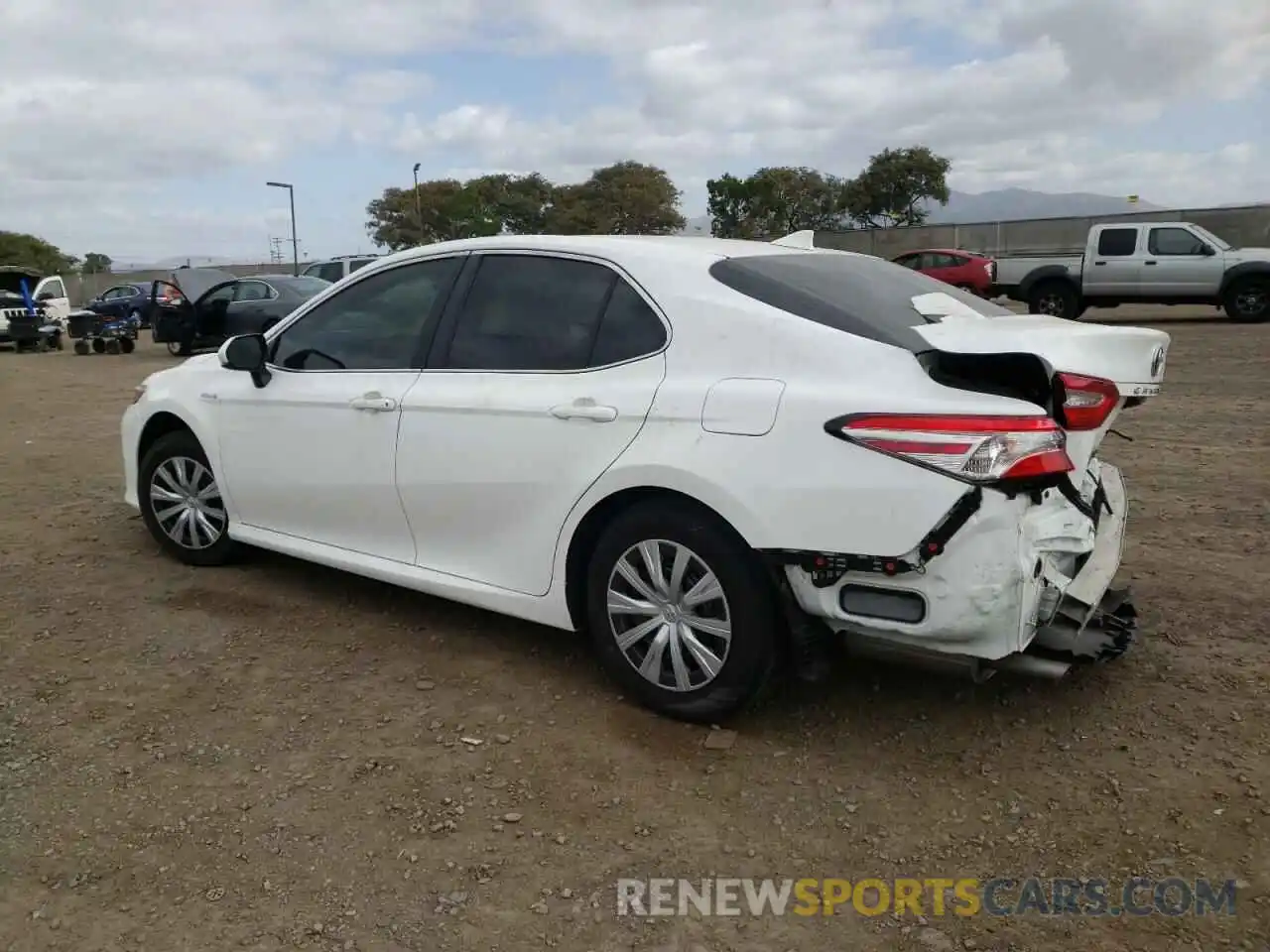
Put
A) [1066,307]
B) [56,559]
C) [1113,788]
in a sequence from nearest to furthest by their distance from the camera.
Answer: [1113,788] → [56,559] → [1066,307]

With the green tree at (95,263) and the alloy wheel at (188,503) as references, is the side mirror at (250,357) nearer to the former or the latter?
the alloy wheel at (188,503)

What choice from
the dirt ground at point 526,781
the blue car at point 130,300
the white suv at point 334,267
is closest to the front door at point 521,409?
the dirt ground at point 526,781

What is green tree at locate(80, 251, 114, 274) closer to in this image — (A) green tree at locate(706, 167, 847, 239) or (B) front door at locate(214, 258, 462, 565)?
(A) green tree at locate(706, 167, 847, 239)

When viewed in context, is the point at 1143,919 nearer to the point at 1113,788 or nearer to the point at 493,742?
the point at 1113,788

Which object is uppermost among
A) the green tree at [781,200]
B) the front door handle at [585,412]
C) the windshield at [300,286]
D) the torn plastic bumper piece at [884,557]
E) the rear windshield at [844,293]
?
the green tree at [781,200]

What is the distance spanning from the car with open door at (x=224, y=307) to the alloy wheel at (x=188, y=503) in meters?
12.3

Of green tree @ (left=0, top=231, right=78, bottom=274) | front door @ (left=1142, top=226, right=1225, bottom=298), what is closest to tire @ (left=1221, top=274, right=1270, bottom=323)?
front door @ (left=1142, top=226, right=1225, bottom=298)

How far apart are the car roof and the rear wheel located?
51.7 ft

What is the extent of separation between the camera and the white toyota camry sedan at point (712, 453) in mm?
2869

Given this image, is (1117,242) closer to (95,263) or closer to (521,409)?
(521,409)

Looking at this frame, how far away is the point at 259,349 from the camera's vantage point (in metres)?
4.54

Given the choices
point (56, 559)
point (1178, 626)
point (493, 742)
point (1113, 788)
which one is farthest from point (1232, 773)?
point (56, 559)

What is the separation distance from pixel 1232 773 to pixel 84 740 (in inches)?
142

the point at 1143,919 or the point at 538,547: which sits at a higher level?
the point at 538,547
